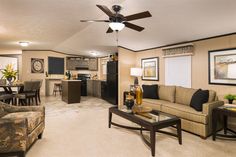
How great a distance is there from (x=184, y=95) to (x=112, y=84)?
3.00m

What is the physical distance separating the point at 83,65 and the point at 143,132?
6.53 m

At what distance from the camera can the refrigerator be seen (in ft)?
19.4

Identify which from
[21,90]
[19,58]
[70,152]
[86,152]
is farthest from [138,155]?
[19,58]

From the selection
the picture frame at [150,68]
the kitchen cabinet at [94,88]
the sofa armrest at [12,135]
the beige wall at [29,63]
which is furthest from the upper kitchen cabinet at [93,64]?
the sofa armrest at [12,135]

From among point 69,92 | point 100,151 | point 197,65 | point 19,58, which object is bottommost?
point 100,151

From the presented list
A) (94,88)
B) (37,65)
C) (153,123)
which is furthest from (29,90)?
(153,123)

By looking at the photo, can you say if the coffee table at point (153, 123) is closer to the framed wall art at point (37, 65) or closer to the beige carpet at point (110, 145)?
the beige carpet at point (110, 145)

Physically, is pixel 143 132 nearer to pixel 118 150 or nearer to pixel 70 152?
pixel 118 150

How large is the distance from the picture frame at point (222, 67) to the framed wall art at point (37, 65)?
7689 mm

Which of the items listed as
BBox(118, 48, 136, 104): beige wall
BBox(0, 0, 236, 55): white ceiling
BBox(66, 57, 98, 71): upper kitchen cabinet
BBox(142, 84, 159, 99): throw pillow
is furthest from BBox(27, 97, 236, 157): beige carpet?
BBox(66, 57, 98, 71): upper kitchen cabinet

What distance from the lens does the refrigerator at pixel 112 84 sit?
233 inches

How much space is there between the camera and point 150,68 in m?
5.47

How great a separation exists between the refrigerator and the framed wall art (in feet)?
13.1

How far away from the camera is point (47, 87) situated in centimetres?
838
